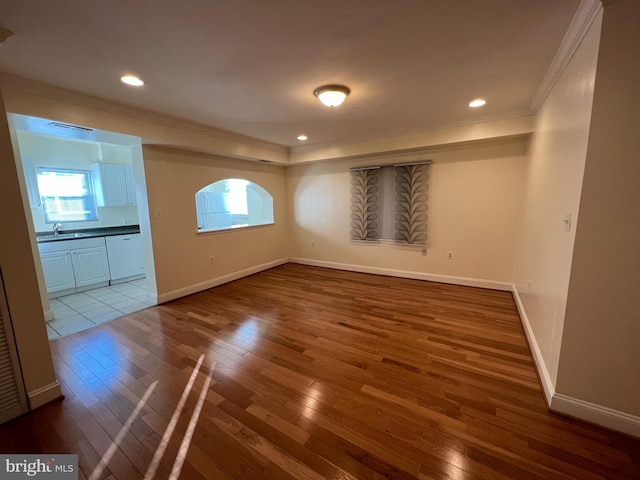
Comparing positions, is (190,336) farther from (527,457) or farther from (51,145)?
(51,145)

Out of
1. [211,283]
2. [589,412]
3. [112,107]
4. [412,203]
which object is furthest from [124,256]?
[589,412]

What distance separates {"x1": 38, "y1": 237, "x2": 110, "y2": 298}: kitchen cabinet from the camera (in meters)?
3.76

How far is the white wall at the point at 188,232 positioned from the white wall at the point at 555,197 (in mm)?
4244

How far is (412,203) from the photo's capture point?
4379mm

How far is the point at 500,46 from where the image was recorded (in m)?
1.84

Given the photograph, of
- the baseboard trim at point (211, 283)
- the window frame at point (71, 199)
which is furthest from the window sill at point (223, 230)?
the window frame at point (71, 199)

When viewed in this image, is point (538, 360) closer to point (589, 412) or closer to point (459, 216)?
point (589, 412)

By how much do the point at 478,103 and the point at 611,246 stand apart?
7.23 feet

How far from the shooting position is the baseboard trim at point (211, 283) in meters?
3.69

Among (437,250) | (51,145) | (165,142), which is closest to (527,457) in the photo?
(437,250)

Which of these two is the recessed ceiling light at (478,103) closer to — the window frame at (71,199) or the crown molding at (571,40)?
the crown molding at (571,40)

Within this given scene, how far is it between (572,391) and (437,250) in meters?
2.82

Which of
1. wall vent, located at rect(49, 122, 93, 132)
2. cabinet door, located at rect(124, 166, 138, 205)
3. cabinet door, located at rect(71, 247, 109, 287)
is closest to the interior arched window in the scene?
cabinet door, located at rect(124, 166, 138, 205)

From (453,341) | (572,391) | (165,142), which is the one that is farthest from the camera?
(165,142)
